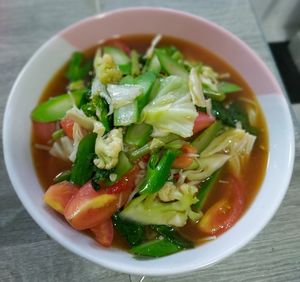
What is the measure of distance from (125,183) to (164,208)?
0.41 ft

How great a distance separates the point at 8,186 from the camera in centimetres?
124

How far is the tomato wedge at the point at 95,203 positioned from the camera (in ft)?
3.27

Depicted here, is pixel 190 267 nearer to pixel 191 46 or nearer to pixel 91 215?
pixel 91 215

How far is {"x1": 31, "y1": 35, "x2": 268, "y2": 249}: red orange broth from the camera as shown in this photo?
3.85ft

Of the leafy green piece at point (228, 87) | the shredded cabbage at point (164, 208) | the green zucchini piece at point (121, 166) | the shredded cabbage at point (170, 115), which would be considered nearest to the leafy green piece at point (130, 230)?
the shredded cabbage at point (164, 208)

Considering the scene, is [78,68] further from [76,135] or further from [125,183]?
[125,183]

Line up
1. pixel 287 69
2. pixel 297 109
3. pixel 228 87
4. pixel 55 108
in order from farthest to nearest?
1. pixel 287 69
2. pixel 297 109
3. pixel 228 87
4. pixel 55 108

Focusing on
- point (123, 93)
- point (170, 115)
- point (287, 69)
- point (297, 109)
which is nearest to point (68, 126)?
point (123, 93)

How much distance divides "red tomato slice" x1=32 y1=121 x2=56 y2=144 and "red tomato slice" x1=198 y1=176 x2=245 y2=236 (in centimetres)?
53

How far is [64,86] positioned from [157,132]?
0.46m

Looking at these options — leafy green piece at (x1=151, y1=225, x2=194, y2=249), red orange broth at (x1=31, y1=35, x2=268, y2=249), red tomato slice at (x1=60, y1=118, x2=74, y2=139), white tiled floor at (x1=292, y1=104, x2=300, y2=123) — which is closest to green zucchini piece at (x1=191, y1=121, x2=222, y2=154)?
red orange broth at (x1=31, y1=35, x2=268, y2=249)

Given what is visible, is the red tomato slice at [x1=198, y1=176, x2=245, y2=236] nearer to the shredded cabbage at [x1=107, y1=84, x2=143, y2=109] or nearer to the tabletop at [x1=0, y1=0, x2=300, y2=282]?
the tabletop at [x1=0, y1=0, x2=300, y2=282]

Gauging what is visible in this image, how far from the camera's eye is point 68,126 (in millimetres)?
1148

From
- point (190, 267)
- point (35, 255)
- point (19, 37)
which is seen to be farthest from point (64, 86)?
point (190, 267)
